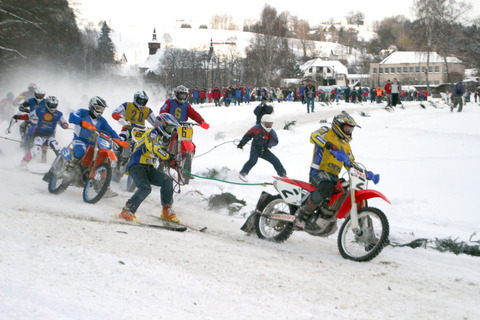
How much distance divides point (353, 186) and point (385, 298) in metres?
1.85

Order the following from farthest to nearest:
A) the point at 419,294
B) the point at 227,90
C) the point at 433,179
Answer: the point at 227,90, the point at 433,179, the point at 419,294

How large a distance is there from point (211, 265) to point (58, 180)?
559cm

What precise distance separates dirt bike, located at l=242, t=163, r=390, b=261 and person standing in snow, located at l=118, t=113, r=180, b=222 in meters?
1.53

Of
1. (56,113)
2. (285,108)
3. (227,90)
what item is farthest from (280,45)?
(56,113)

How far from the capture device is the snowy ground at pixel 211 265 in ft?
13.2

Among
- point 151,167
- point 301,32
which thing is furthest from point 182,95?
point 301,32

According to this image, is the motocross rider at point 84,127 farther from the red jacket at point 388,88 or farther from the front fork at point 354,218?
the red jacket at point 388,88

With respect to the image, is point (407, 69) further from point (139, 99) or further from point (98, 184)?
point (98, 184)

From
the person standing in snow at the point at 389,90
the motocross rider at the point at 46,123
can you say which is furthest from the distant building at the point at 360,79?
the motocross rider at the point at 46,123

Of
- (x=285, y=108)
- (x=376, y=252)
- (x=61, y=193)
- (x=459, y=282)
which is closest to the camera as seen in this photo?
(x=459, y=282)

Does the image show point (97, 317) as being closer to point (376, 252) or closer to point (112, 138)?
point (376, 252)

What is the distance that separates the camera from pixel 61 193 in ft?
32.2

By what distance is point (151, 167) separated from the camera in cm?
813

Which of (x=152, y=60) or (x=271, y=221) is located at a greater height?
(x=152, y=60)
